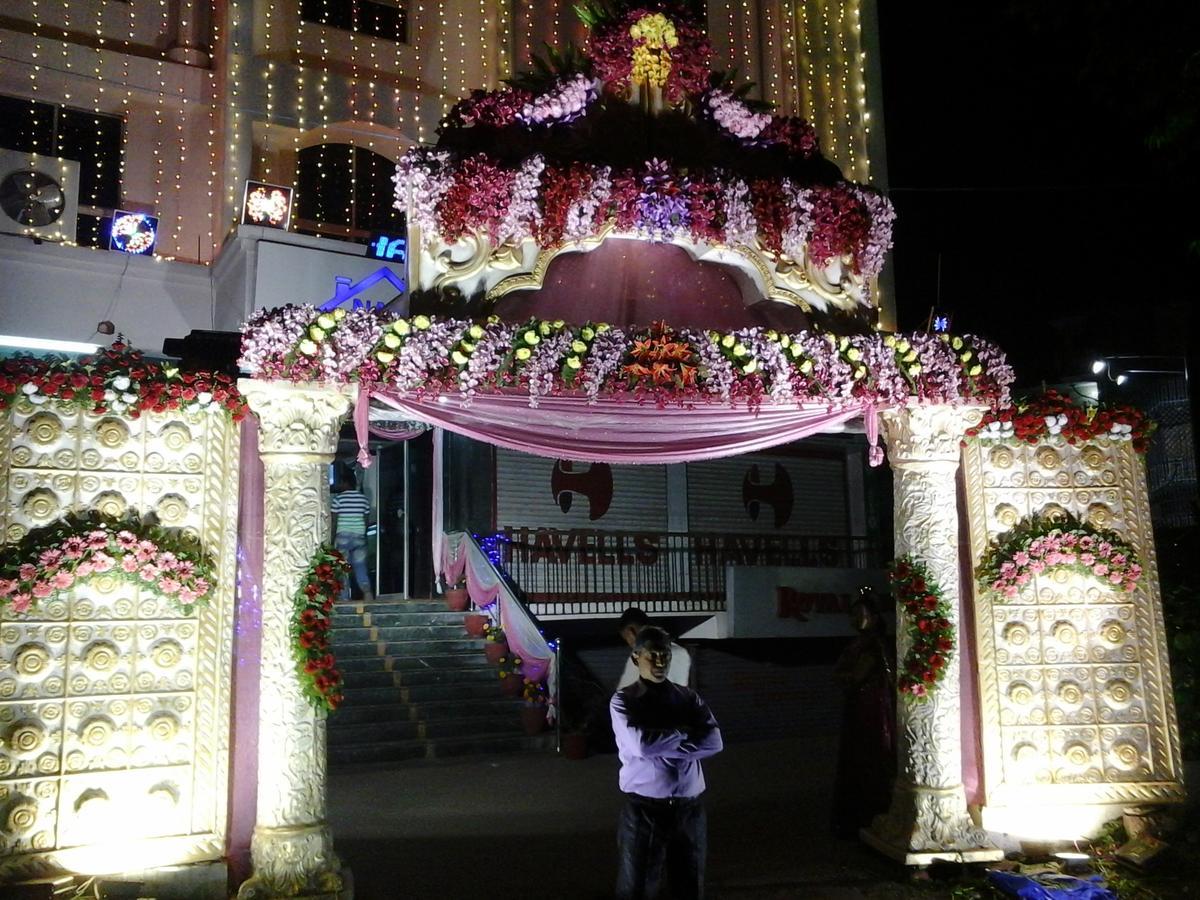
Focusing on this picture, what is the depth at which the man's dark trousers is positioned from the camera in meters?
4.76

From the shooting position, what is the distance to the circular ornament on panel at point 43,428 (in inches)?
228

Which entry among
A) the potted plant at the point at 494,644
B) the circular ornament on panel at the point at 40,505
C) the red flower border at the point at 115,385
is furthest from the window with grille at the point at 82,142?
the circular ornament on panel at the point at 40,505

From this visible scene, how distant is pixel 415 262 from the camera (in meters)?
6.65

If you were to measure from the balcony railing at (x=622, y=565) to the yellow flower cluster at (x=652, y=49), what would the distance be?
769 centimetres

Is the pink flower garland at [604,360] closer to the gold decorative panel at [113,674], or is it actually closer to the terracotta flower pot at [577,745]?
the gold decorative panel at [113,674]

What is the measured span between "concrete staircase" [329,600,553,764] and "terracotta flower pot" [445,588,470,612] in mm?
174

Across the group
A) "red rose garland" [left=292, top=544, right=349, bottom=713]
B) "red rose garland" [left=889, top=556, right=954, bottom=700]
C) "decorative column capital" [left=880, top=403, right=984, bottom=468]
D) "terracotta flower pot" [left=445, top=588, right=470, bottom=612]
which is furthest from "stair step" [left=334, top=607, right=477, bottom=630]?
"decorative column capital" [left=880, top=403, right=984, bottom=468]

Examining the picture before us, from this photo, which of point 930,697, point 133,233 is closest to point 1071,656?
point 930,697

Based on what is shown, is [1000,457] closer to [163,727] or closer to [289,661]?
[289,661]

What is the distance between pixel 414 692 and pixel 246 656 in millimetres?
5730

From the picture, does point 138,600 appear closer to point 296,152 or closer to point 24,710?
point 24,710

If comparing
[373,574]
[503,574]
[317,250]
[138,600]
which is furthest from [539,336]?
[373,574]

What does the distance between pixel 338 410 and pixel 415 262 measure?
45.5 inches

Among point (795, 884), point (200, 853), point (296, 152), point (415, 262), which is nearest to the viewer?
point (200, 853)
